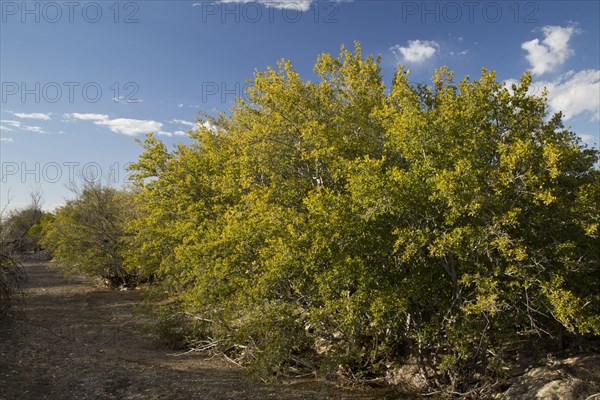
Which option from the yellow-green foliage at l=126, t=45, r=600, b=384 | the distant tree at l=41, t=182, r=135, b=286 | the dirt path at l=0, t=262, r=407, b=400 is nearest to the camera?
the yellow-green foliage at l=126, t=45, r=600, b=384

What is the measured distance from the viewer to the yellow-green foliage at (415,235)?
10289 millimetres

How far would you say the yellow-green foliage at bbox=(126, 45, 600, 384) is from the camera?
405 inches

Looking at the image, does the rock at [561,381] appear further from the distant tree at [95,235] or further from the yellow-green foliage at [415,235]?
the distant tree at [95,235]

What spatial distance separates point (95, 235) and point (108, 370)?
2211 cm

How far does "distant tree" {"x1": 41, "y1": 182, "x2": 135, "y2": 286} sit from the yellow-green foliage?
21.1 m

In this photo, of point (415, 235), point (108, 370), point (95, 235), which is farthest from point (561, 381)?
point (95, 235)

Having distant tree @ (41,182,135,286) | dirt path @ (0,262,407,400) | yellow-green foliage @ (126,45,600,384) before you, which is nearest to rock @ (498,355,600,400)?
yellow-green foliage @ (126,45,600,384)

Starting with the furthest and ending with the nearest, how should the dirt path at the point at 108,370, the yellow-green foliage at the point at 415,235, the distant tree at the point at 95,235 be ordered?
the distant tree at the point at 95,235
the dirt path at the point at 108,370
the yellow-green foliage at the point at 415,235

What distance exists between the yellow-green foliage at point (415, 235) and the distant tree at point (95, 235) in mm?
21053

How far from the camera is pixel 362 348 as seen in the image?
47.0ft

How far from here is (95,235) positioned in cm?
3381

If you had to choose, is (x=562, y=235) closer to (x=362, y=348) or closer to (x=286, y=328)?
(x=362, y=348)

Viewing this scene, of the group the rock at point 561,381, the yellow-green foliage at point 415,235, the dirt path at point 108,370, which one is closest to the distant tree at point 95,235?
the dirt path at point 108,370

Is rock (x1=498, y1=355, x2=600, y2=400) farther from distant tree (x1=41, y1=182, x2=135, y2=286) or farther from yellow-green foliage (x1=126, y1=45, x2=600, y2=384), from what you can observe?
distant tree (x1=41, y1=182, x2=135, y2=286)
